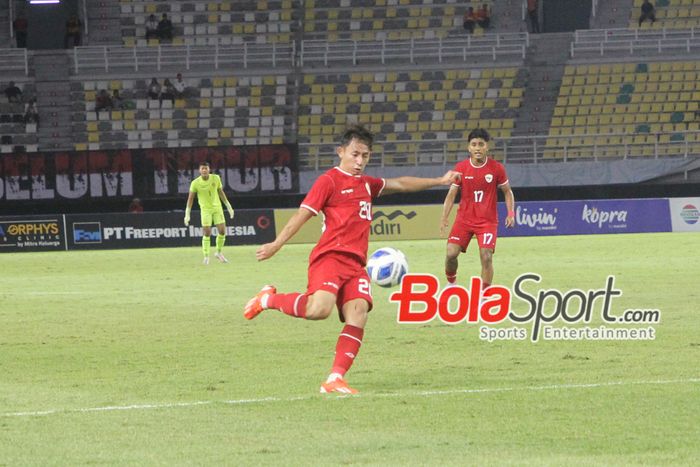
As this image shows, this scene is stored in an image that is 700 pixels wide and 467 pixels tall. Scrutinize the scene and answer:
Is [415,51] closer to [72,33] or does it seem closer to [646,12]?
[646,12]

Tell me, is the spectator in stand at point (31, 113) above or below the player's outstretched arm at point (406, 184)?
below

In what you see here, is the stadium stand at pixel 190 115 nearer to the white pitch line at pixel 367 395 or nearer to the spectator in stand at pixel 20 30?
the spectator in stand at pixel 20 30

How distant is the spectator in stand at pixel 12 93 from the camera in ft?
156

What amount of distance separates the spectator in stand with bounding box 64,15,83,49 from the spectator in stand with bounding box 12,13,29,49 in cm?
164

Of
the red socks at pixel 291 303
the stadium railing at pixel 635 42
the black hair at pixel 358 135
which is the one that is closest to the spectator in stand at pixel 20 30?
the stadium railing at pixel 635 42

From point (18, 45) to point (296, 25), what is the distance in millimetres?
10947

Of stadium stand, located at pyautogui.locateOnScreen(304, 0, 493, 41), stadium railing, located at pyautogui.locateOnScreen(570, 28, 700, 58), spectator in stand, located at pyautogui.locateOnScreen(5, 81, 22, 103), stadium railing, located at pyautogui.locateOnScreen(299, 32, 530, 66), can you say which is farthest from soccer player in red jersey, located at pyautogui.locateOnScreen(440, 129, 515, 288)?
stadium stand, located at pyautogui.locateOnScreen(304, 0, 493, 41)

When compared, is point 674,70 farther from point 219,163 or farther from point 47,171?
point 47,171

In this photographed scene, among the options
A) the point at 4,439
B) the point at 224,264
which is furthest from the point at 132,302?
the point at 4,439

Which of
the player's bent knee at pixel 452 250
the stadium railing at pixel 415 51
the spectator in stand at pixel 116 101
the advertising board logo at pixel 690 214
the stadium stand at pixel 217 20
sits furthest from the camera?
the stadium stand at pixel 217 20

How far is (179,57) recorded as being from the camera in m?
49.3

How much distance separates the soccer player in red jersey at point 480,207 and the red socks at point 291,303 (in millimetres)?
7334

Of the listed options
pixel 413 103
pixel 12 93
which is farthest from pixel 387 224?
pixel 12 93

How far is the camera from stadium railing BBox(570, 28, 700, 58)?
48.2 m
